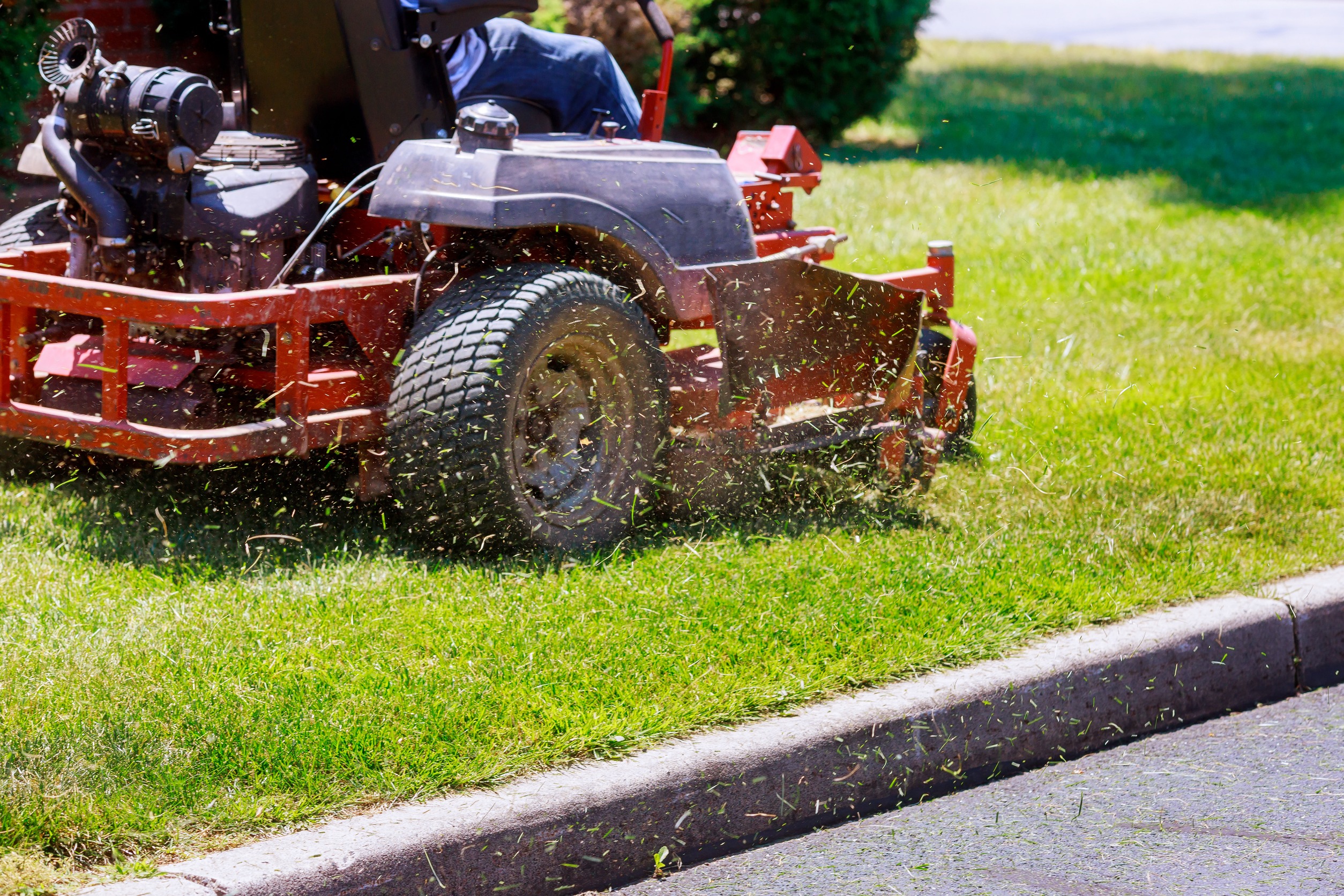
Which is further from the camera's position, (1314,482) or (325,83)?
(1314,482)

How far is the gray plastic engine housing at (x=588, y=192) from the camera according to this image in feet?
13.3

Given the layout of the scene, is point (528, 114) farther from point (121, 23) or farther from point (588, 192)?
point (121, 23)

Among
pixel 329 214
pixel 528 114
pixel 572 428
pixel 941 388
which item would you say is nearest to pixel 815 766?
pixel 572 428

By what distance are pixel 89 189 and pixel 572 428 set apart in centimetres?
140

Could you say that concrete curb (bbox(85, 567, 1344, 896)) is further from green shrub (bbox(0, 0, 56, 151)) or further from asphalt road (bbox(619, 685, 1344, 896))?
green shrub (bbox(0, 0, 56, 151))

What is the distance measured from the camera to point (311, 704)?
3256mm

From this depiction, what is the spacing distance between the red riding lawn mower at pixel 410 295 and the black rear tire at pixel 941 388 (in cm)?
46

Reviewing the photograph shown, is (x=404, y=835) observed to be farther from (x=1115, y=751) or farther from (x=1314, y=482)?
(x=1314, y=482)

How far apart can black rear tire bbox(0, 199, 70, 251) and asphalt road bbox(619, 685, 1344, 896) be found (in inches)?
116

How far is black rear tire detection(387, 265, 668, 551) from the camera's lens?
13.0ft

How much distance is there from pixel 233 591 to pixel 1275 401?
3.98 m

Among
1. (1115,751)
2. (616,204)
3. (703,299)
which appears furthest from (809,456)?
(1115,751)

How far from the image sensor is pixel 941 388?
5.21 m

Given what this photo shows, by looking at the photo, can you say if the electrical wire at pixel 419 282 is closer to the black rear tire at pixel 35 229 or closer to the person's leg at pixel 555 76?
the person's leg at pixel 555 76
